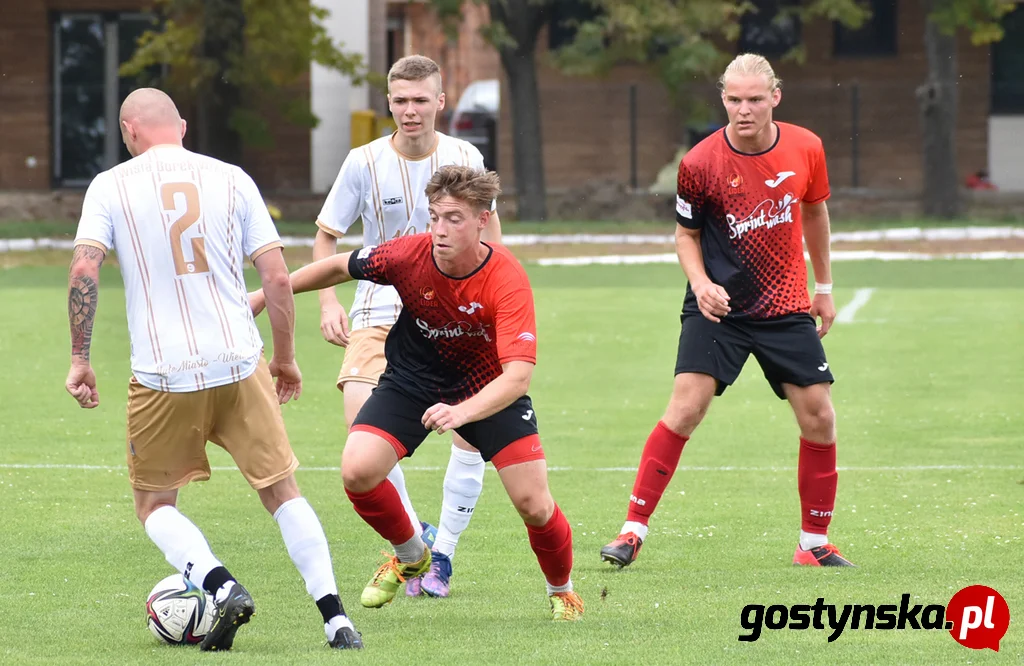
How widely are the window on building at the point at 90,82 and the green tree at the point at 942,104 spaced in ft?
54.4

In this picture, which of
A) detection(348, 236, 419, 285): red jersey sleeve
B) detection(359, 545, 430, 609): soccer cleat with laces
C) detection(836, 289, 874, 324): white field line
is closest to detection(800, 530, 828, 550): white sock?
detection(359, 545, 430, 609): soccer cleat with laces

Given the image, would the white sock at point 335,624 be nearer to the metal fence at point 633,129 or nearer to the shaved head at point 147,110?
the shaved head at point 147,110

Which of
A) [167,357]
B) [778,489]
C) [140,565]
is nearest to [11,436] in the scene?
[140,565]

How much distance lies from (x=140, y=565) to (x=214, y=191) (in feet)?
7.42

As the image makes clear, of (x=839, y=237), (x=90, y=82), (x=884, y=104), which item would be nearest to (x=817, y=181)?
(x=839, y=237)

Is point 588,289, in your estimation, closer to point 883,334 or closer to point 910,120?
point 883,334

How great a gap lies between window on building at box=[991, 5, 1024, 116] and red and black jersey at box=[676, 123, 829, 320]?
3047 centimetres

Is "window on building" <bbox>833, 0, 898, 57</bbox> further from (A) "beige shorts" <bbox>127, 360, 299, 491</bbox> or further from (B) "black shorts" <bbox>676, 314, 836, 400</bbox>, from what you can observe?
(A) "beige shorts" <bbox>127, 360, 299, 491</bbox>

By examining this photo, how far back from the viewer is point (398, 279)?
618cm

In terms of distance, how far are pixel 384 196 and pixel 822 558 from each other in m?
2.45

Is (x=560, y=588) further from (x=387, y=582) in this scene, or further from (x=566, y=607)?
(x=387, y=582)

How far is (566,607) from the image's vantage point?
6301 mm

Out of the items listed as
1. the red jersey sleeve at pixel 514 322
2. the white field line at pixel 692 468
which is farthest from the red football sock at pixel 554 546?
the white field line at pixel 692 468

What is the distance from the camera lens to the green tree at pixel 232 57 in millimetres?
31438
